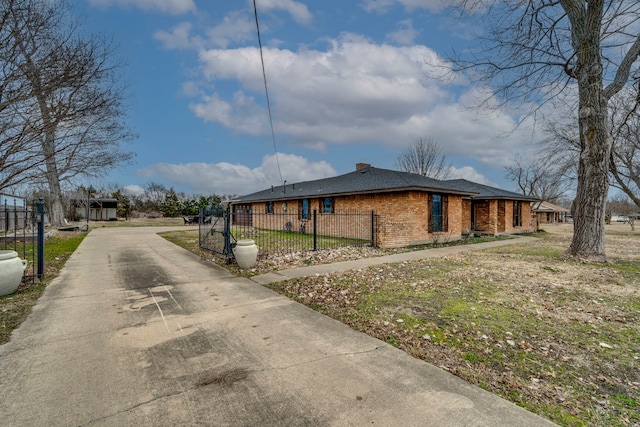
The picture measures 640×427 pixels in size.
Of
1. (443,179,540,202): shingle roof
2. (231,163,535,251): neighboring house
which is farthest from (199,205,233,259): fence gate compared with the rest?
(443,179,540,202): shingle roof

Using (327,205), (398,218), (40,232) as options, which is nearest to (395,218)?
(398,218)

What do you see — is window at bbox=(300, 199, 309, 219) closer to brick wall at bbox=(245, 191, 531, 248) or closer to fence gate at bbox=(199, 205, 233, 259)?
brick wall at bbox=(245, 191, 531, 248)

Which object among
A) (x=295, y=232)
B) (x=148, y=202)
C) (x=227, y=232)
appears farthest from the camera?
(x=148, y=202)

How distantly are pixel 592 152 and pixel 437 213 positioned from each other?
658cm

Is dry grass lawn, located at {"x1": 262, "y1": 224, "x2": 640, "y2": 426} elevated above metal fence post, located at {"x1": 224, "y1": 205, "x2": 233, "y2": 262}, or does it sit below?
below

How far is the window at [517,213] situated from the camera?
75.1ft

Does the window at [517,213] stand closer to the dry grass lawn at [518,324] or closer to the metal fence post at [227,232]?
the dry grass lawn at [518,324]

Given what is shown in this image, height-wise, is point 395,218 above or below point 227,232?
above

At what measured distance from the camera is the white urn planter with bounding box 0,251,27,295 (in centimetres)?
574

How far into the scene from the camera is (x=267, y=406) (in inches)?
101

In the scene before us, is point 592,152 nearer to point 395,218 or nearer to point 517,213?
point 395,218

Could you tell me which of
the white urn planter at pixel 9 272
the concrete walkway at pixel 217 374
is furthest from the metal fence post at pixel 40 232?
the concrete walkway at pixel 217 374

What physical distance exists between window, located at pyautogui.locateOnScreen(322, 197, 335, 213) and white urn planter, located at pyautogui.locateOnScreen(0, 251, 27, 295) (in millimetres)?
13444

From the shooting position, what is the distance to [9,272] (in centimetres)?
580
